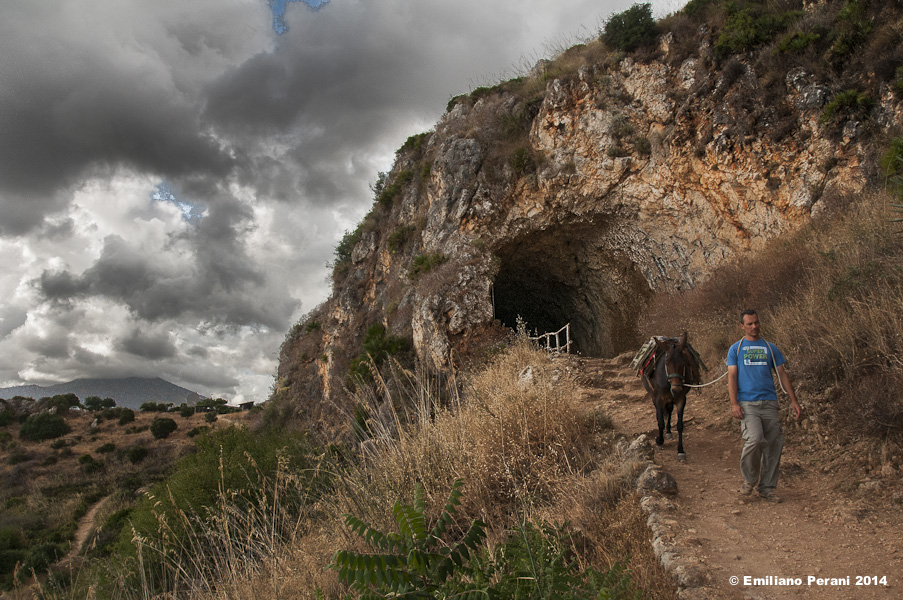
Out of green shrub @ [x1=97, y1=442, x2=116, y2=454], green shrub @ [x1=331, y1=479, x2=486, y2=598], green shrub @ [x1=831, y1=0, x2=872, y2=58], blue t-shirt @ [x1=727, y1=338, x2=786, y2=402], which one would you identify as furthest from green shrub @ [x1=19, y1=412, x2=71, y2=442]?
green shrub @ [x1=831, y1=0, x2=872, y2=58]

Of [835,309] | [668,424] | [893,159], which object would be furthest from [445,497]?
[893,159]

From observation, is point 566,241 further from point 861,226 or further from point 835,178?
point 861,226

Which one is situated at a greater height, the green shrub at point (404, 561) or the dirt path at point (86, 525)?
the green shrub at point (404, 561)

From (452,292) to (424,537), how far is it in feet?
45.8

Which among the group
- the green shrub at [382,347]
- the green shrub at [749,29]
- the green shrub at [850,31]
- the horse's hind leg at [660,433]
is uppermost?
the green shrub at [749,29]

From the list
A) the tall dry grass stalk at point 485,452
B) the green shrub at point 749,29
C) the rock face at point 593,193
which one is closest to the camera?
the tall dry grass stalk at point 485,452

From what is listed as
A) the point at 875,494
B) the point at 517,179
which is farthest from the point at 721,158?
the point at 875,494

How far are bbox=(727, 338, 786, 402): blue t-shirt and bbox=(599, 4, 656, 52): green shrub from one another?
13.4 meters

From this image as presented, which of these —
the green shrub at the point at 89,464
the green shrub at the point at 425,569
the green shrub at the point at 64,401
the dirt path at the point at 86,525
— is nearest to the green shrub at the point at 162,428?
the green shrub at the point at 89,464

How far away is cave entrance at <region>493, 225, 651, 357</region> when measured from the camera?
1695 centimetres

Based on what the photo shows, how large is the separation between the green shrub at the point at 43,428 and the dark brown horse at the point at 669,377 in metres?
47.5

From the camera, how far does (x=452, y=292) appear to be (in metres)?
15.5

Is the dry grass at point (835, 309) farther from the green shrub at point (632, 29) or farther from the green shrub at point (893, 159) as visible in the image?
the green shrub at point (632, 29)

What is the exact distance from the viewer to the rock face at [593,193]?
36.2 feet
